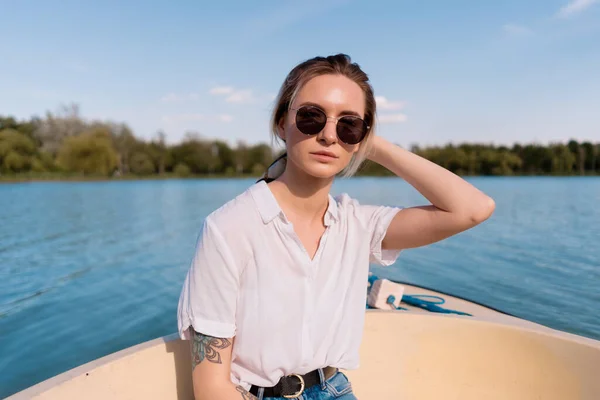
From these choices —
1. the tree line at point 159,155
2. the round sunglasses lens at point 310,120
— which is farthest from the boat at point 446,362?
the tree line at point 159,155

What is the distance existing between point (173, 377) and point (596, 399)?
1.44m

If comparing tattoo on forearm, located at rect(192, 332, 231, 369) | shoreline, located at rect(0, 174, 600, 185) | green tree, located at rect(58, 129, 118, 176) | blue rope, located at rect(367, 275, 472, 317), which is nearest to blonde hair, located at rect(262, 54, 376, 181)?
tattoo on forearm, located at rect(192, 332, 231, 369)

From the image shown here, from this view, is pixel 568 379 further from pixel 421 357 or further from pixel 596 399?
pixel 421 357

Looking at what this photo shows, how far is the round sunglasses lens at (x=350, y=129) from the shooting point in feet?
4.13

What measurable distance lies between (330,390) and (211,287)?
50 cm

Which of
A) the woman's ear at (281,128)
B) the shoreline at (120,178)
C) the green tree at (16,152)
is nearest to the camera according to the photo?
the woman's ear at (281,128)

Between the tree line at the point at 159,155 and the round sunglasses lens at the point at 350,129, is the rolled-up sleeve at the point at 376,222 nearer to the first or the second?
the round sunglasses lens at the point at 350,129

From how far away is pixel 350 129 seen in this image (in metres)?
1.27

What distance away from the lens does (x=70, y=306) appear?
18.7 ft

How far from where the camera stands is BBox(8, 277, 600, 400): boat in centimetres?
142

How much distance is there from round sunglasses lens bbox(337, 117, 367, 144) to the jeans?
0.69 meters

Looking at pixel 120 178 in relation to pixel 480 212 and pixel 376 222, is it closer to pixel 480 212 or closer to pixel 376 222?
pixel 376 222

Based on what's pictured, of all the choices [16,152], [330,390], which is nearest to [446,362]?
[330,390]

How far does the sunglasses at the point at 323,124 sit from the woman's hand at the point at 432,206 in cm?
22
